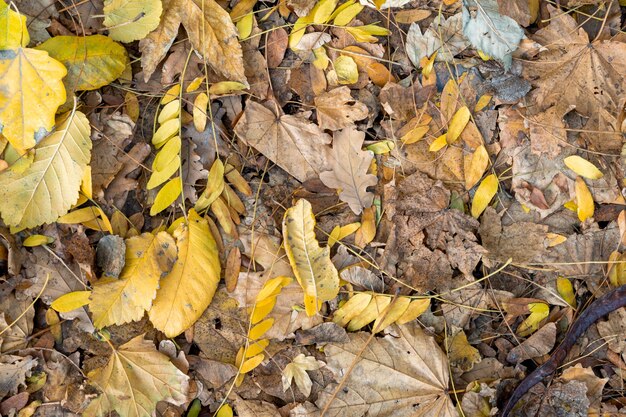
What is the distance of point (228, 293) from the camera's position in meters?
1.88

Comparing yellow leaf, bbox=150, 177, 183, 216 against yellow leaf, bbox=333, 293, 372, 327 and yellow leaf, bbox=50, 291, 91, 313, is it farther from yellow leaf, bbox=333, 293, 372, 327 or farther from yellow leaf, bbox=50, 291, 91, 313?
yellow leaf, bbox=333, 293, 372, 327

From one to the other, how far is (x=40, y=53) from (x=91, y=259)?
66cm

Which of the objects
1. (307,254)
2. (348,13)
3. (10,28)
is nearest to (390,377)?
(307,254)

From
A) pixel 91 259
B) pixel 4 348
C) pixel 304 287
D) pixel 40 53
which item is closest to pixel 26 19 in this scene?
pixel 40 53

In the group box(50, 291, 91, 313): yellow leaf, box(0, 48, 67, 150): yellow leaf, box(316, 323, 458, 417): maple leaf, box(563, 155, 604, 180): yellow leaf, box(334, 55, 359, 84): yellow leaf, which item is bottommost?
box(316, 323, 458, 417): maple leaf

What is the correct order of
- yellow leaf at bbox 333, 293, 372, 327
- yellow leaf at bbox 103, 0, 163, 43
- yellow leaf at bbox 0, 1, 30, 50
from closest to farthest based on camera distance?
yellow leaf at bbox 0, 1, 30, 50, yellow leaf at bbox 103, 0, 163, 43, yellow leaf at bbox 333, 293, 372, 327

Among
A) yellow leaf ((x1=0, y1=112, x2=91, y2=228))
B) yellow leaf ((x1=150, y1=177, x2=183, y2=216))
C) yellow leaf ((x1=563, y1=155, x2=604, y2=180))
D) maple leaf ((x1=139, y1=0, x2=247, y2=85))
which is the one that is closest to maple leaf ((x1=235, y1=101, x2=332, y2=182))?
maple leaf ((x1=139, y1=0, x2=247, y2=85))

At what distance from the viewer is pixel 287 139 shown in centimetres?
191

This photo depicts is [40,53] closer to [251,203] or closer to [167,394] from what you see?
[251,203]

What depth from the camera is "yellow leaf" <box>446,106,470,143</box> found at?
1.92 meters

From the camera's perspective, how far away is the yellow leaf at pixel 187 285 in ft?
5.87

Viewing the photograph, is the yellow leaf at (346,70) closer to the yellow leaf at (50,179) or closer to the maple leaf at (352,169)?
the maple leaf at (352,169)

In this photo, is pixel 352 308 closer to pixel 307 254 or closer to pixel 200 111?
pixel 307 254

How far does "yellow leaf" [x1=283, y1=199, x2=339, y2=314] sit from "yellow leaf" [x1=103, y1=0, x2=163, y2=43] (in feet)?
2.47
